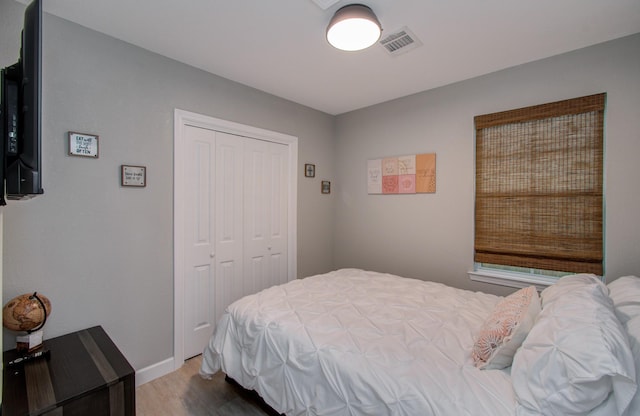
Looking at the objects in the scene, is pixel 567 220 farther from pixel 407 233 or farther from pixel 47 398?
pixel 47 398

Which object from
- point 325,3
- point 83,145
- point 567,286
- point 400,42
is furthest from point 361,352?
point 83,145

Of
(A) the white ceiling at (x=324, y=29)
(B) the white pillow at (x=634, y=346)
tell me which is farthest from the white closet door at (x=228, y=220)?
(B) the white pillow at (x=634, y=346)

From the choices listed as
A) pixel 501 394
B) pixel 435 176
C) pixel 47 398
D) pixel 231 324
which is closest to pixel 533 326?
pixel 501 394

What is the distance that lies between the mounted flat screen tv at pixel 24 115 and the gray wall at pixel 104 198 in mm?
781

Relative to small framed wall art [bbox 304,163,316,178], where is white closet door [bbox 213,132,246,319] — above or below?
below

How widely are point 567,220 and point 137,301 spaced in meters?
3.44

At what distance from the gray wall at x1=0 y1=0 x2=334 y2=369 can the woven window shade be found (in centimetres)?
260

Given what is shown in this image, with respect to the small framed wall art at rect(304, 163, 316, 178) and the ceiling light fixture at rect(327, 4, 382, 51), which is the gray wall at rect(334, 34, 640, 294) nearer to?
the small framed wall art at rect(304, 163, 316, 178)

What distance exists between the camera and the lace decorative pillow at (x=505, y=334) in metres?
1.30

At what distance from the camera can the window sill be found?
2.42 m

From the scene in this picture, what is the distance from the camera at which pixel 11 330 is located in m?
1.65

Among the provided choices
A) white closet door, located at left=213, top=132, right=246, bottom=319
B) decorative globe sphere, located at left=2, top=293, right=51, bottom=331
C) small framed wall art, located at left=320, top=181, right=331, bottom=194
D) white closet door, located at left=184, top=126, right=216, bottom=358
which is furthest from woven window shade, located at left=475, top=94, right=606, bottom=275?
decorative globe sphere, located at left=2, top=293, right=51, bottom=331

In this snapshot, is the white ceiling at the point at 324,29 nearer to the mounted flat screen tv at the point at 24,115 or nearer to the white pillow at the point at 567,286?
the mounted flat screen tv at the point at 24,115

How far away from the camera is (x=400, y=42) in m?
2.12
